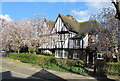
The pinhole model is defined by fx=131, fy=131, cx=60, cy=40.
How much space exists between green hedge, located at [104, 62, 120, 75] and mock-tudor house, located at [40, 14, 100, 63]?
9.68m

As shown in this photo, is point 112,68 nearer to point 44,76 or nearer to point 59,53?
point 44,76

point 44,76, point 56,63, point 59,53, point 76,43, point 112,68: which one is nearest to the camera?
point 44,76

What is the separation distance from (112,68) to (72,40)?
1265cm

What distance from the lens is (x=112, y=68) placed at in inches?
525

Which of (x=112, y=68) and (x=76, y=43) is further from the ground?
(x=76, y=43)

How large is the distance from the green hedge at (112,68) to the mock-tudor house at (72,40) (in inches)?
381

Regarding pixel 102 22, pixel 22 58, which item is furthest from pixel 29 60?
pixel 102 22

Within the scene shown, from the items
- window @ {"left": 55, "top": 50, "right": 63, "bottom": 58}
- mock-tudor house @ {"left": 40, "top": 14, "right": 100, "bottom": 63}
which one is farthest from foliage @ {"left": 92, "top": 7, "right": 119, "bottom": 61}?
window @ {"left": 55, "top": 50, "right": 63, "bottom": 58}

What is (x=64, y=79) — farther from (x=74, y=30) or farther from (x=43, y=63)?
(x=74, y=30)

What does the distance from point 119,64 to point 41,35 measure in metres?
15.0

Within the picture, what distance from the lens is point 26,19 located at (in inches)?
1015

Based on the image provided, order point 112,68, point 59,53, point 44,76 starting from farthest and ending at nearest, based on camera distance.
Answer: point 59,53 → point 112,68 → point 44,76

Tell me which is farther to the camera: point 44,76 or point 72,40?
→ point 72,40

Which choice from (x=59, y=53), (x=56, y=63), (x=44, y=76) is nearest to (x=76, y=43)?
(x=59, y=53)
